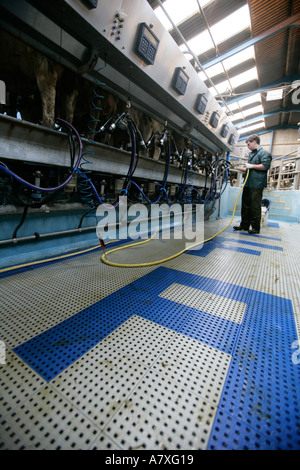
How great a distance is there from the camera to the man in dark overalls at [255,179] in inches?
147

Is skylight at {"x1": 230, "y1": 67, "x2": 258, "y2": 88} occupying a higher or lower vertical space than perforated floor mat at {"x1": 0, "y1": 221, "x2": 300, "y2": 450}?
higher

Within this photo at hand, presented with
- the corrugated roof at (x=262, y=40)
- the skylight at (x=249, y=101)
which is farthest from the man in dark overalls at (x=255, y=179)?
the skylight at (x=249, y=101)

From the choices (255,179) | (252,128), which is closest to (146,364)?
(255,179)

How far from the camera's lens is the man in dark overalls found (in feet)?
12.3

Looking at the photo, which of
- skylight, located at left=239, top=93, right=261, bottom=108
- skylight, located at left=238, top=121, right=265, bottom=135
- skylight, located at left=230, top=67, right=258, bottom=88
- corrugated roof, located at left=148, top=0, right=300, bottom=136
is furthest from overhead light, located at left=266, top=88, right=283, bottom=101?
skylight, located at left=238, top=121, right=265, bottom=135

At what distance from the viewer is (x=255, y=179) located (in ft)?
12.8

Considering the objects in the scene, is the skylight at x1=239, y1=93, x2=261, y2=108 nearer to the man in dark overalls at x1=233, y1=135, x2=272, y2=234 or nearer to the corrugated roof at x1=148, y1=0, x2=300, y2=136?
the corrugated roof at x1=148, y1=0, x2=300, y2=136

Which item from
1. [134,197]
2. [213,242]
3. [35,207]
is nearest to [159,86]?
[134,197]

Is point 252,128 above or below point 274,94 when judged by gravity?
above

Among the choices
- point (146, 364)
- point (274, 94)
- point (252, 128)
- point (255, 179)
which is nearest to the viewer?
point (146, 364)

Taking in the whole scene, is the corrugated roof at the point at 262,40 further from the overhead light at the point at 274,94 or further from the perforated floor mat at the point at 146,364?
the perforated floor mat at the point at 146,364

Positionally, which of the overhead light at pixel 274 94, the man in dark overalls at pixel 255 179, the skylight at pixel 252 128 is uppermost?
the skylight at pixel 252 128

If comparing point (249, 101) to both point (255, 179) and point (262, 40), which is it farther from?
point (255, 179)
